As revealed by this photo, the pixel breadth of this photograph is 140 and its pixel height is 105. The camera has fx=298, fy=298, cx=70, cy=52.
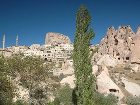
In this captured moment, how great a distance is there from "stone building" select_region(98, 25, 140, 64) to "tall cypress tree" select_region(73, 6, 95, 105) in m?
72.4

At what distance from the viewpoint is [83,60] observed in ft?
121

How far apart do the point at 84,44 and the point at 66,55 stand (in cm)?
11443

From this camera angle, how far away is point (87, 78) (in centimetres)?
Result: 3638

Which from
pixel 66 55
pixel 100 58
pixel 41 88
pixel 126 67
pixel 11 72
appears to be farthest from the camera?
pixel 66 55

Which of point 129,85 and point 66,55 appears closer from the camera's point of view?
point 129,85

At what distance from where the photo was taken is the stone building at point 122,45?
112 meters

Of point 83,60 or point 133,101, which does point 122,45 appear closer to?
point 133,101

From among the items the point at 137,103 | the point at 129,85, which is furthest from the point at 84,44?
the point at 129,85

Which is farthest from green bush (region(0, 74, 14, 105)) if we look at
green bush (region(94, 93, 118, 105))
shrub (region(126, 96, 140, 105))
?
shrub (region(126, 96, 140, 105))

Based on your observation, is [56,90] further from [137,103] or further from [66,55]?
[66,55]

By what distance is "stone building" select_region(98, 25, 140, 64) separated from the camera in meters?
112

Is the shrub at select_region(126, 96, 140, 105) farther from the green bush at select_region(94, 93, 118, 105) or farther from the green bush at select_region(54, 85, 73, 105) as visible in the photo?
the green bush at select_region(54, 85, 73, 105)

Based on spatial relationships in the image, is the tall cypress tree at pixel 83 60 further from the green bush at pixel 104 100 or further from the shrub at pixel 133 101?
the shrub at pixel 133 101

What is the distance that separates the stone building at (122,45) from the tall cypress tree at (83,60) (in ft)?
238
